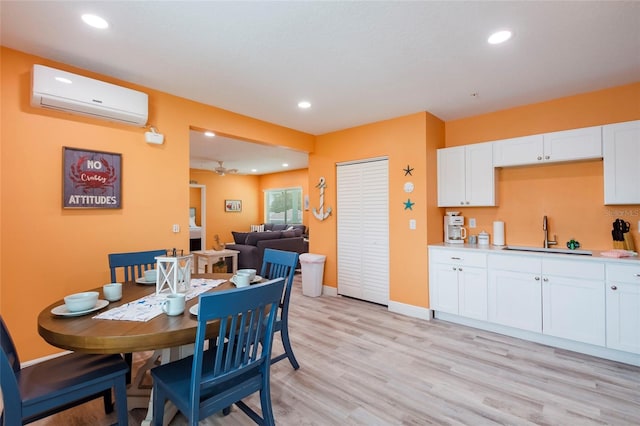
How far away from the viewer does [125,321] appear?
152 centimetres

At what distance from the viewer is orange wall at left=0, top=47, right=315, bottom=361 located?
2.33m

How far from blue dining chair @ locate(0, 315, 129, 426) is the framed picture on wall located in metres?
8.19

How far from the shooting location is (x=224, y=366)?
5.02 ft

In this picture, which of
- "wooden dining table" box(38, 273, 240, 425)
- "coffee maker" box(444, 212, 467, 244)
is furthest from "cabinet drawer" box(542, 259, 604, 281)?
"wooden dining table" box(38, 273, 240, 425)

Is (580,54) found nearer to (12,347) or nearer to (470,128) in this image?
(470,128)

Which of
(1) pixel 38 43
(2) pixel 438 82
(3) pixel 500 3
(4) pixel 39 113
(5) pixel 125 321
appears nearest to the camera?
(5) pixel 125 321

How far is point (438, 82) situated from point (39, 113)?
3.64 meters

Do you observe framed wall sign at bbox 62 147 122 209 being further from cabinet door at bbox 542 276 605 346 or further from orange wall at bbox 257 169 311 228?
orange wall at bbox 257 169 311 228

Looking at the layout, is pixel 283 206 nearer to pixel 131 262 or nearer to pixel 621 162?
pixel 131 262

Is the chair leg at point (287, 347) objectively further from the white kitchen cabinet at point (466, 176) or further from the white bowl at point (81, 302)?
the white kitchen cabinet at point (466, 176)

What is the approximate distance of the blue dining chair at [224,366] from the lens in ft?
4.33

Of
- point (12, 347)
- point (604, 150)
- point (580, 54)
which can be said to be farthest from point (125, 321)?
point (604, 150)

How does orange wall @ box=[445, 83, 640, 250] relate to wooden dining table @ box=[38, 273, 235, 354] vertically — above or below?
above

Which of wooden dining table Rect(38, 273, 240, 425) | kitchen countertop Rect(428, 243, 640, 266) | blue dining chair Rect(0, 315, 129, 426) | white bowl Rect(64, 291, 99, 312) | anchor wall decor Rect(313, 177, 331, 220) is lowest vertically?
blue dining chair Rect(0, 315, 129, 426)
